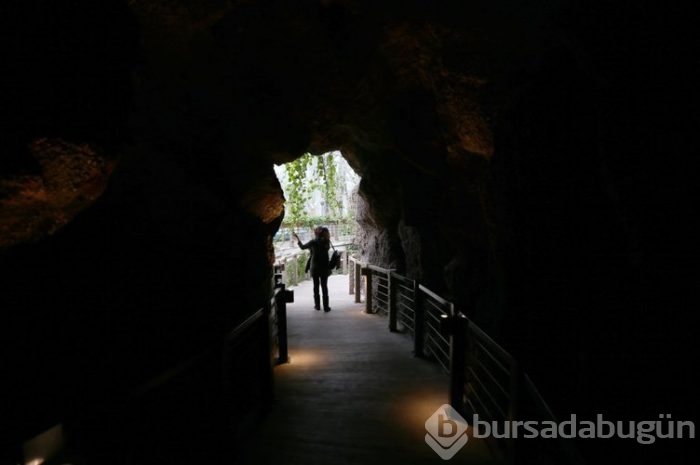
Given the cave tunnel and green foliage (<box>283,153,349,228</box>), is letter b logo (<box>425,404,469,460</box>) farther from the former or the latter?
green foliage (<box>283,153,349,228</box>)

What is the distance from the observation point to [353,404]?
477 cm

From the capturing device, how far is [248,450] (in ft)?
12.5

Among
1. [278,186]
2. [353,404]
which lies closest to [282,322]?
[353,404]

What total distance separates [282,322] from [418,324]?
2.26m

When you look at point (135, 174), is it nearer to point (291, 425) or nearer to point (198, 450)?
point (198, 450)

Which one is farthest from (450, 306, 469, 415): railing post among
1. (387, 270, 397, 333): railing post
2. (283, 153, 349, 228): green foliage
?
(283, 153, 349, 228): green foliage

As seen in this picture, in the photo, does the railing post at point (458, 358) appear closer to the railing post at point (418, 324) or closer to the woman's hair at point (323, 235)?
the railing post at point (418, 324)

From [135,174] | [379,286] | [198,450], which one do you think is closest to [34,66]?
[135,174]

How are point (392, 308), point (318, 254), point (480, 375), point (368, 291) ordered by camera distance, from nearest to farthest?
point (480, 375) < point (392, 308) < point (318, 254) < point (368, 291)

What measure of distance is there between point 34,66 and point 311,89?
13.4 ft

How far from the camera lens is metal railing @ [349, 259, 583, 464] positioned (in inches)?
113

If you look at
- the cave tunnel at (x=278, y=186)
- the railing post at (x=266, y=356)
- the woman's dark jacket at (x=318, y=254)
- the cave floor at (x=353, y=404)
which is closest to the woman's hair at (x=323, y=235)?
the woman's dark jacket at (x=318, y=254)

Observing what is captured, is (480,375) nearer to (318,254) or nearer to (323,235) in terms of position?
(318,254)

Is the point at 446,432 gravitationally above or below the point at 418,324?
below
